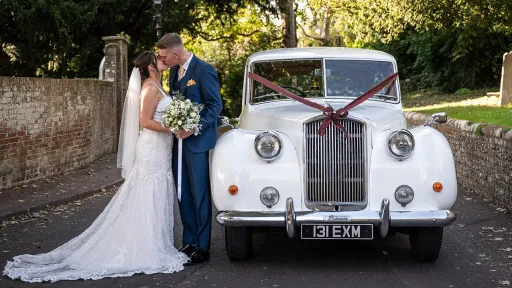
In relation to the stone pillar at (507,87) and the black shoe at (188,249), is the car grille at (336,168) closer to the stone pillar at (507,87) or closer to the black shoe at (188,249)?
the black shoe at (188,249)

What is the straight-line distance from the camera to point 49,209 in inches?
436

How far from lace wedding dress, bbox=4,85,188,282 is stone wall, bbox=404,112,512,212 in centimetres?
481

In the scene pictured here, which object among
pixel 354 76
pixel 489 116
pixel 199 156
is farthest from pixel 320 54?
pixel 489 116

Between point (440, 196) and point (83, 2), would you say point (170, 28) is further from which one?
point (440, 196)

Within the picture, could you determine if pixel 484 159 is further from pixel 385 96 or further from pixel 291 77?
pixel 291 77

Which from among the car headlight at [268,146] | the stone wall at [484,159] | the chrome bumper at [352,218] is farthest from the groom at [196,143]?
→ the stone wall at [484,159]

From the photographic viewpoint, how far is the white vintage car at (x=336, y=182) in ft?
22.4

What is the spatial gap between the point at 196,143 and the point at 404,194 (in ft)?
6.45

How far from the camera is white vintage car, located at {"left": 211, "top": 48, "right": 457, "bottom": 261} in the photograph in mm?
6820

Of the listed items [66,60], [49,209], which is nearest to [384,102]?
[49,209]

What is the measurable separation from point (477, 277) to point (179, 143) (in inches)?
115

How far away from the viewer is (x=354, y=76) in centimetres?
868

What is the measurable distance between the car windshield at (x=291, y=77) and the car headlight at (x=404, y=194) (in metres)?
1.90

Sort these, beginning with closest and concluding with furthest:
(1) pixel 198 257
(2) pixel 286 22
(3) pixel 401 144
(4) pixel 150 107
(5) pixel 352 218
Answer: (5) pixel 352 218
(3) pixel 401 144
(1) pixel 198 257
(4) pixel 150 107
(2) pixel 286 22
